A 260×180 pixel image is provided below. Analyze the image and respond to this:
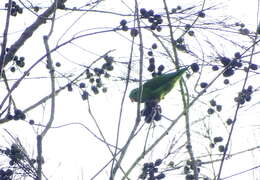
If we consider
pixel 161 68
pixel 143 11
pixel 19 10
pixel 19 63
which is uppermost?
pixel 19 10

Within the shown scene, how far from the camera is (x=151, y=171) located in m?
3.85

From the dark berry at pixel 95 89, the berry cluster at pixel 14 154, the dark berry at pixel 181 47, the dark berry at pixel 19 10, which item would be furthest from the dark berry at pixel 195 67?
the dark berry at pixel 19 10

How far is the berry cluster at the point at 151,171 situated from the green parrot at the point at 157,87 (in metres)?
0.63

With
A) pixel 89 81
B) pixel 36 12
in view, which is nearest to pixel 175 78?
pixel 89 81

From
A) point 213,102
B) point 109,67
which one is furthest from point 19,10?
point 213,102

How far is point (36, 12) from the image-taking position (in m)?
5.38

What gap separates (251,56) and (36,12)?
90.7 inches

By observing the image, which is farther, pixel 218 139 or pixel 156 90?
pixel 156 90

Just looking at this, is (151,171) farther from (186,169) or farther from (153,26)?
(153,26)

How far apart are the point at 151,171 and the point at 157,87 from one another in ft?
2.82

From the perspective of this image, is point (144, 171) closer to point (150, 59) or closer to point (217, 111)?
point (217, 111)

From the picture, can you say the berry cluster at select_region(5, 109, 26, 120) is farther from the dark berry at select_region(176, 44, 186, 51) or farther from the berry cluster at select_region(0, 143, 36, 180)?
the dark berry at select_region(176, 44, 186, 51)

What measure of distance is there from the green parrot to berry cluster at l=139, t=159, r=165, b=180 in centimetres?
63

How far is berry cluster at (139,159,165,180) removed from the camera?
382 cm
